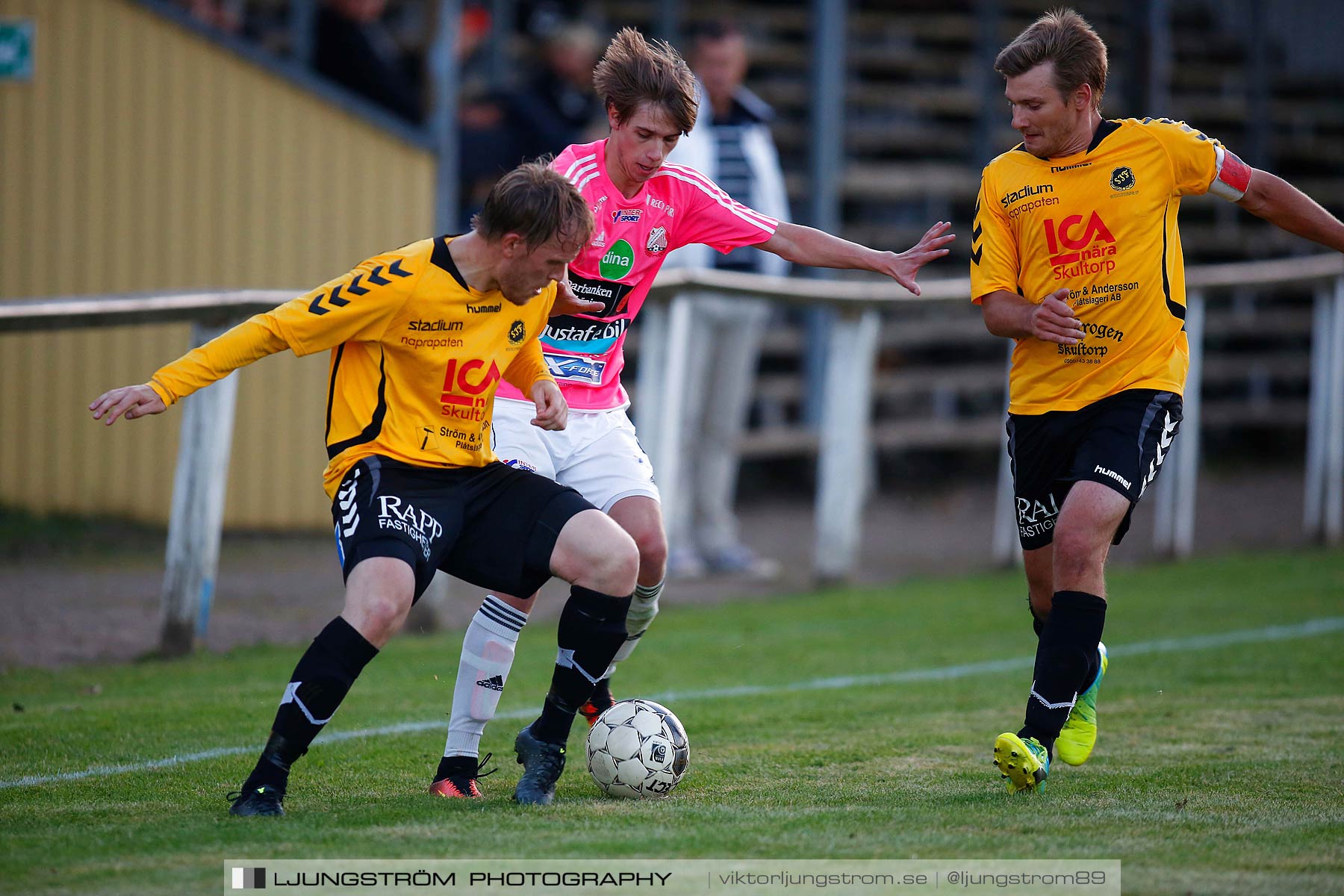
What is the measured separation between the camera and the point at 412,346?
4.38m

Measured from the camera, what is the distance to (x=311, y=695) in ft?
13.5

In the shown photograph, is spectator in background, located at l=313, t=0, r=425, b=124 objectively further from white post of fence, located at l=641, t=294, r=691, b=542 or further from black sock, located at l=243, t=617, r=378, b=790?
black sock, located at l=243, t=617, r=378, b=790

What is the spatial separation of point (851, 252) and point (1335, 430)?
6.46 meters

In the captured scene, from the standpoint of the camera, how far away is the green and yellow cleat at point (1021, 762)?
4484 millimetres

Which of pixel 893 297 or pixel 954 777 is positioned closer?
pixel 954 777

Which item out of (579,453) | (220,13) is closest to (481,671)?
(579,453)

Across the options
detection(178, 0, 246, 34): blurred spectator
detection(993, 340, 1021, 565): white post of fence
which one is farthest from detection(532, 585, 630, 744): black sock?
detection(178, 0, 246, 34): blurred spectator

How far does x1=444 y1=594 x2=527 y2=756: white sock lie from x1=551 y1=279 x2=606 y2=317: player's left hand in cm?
90

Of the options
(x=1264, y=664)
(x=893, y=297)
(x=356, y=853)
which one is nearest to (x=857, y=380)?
(x=893, y=297)

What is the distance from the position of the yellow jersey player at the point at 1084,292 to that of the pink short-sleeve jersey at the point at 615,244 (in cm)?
88

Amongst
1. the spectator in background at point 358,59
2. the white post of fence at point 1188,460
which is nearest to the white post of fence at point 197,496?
the spectator in background at point 358,59

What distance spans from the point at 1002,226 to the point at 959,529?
690cm

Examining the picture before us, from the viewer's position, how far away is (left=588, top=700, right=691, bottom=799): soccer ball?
179 inches

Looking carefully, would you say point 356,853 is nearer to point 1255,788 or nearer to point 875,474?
point 1255,788
